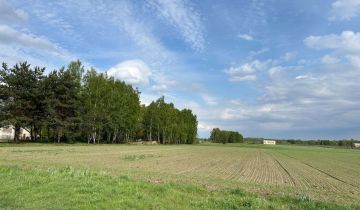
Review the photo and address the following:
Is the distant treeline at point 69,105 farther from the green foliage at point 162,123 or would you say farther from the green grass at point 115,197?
the green grass at point 115,197

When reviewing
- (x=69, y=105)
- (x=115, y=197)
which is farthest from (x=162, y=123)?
(x=115, y=197)

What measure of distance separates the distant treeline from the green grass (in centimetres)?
5569

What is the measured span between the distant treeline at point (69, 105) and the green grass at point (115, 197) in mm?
55688

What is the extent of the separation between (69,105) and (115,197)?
67106 mm

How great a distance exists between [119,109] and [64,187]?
82.4 m

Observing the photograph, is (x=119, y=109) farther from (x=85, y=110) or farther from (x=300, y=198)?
(x=300, y=198)

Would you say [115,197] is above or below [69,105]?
below

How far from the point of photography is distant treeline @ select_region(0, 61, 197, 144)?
67.1 m

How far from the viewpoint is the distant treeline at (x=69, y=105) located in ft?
220

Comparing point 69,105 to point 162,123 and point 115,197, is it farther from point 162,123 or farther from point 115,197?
point 115,197

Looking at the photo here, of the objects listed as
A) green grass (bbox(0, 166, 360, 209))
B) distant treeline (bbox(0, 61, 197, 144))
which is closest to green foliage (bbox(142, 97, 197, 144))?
distant treeline (bbox(0, 61, 197, 144))

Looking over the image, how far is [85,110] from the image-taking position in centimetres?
8631


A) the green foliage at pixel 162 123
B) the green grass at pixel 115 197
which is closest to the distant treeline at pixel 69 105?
the green foliage at pixel 162 123

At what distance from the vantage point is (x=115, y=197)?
38.1 feet
